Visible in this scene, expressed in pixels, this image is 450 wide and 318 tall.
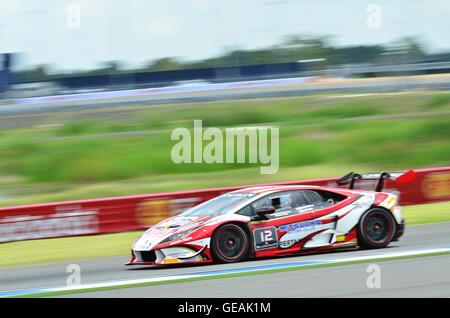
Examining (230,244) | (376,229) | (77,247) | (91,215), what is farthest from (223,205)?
(91,215)

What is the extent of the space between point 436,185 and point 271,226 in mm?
8940

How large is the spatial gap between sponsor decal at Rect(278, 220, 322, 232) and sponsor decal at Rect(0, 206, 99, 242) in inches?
244

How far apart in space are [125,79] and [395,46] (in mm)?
13588

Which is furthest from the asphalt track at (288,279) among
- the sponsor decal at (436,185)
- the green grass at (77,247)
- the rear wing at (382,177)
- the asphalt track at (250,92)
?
the asphalt track at (250,92)

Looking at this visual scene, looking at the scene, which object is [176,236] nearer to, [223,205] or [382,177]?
[223,205]

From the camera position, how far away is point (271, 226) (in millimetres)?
8281

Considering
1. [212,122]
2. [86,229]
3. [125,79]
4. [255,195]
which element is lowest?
[86,229]

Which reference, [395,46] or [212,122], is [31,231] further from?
[395,46]

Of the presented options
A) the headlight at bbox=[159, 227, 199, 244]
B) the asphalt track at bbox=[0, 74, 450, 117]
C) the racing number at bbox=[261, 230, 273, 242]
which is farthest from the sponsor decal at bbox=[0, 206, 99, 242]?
the asphalt track at bbox=[0, 74, 450, 117]

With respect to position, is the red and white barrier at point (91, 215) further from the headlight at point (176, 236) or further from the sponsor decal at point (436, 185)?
the headlight at point (176, 236)

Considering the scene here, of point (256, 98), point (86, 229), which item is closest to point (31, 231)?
point (86, 229)

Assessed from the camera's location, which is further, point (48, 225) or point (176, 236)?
point (48, 225)

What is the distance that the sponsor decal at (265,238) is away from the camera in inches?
322

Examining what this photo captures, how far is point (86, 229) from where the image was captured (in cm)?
1325
